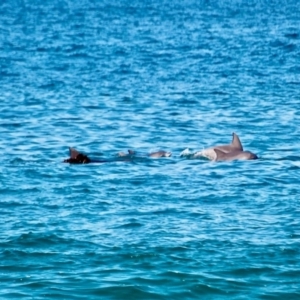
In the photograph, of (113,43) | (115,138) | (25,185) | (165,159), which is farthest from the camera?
(113,43)

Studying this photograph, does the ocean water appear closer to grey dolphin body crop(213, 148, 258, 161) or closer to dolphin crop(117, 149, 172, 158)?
dolphin crop(117, 149, 172, 158)

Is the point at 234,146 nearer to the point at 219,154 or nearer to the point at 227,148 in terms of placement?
the point at 227,148

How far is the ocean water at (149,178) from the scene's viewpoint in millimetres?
16703

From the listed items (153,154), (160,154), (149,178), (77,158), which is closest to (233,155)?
(160,154)

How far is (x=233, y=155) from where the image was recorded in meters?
26.3

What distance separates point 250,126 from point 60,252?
48.0 ft

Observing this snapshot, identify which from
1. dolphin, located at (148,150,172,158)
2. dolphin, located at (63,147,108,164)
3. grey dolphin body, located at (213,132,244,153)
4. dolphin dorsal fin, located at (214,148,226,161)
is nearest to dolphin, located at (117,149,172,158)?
dolphin, located at (148,150,172,158)

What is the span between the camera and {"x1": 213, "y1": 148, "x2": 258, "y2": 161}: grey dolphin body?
26.2m

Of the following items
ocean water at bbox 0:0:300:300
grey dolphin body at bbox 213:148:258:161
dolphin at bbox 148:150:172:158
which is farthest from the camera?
dolphin at bbox 148:150:172:158

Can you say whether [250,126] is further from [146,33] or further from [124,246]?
[146,33]

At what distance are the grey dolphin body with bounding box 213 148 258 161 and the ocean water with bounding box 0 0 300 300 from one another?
1.33ft

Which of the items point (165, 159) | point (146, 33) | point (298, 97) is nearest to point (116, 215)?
point (165, 159)

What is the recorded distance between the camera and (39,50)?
195 feet

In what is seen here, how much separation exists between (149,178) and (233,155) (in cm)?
326
